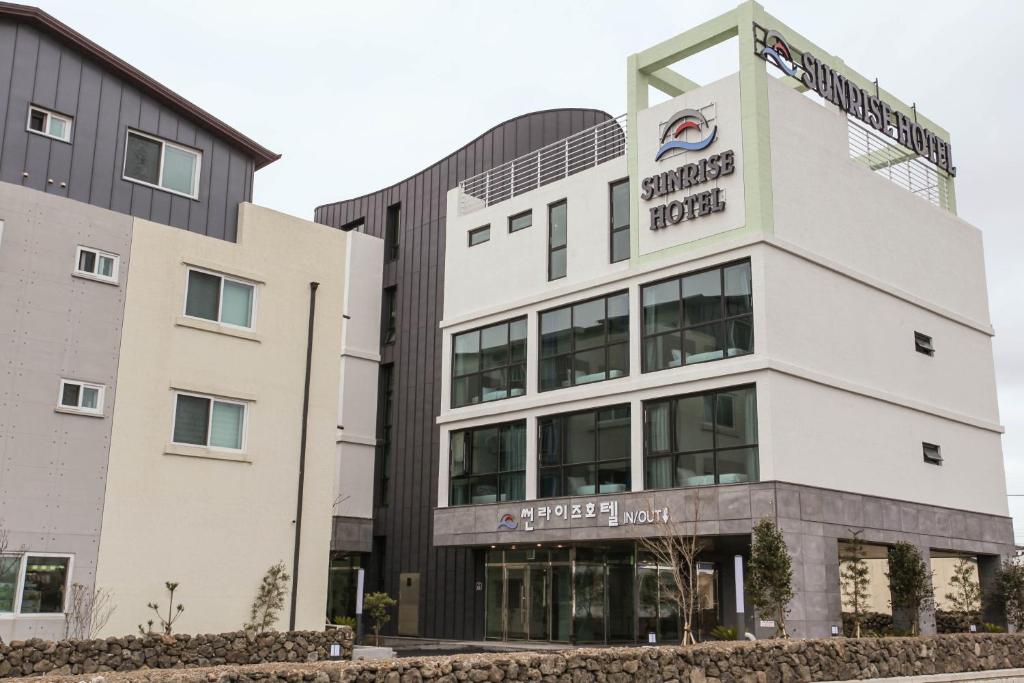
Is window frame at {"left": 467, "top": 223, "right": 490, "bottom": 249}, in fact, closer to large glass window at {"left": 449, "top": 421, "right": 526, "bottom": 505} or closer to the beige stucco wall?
large glass window at {"left": 449, "top": 421, "right": 526, "bottom": 505}

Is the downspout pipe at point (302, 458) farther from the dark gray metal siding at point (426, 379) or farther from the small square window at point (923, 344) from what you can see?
the small square window at point (923, 344)

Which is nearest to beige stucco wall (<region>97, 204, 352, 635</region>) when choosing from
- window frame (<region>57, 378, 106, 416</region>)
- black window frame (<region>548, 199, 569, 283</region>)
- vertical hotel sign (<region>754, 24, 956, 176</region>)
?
window frame (<region>57, 378, 106, 416</region>)

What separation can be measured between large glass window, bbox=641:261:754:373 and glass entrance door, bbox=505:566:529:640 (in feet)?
27.4

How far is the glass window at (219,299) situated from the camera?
19438mm

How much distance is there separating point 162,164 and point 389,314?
61.4ft

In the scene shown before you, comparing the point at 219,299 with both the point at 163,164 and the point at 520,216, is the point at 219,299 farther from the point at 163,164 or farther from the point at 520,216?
the point at 520,216

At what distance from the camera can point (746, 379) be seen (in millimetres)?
24281

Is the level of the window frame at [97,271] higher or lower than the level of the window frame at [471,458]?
higher

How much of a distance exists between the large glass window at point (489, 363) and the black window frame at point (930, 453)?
36.9 ft

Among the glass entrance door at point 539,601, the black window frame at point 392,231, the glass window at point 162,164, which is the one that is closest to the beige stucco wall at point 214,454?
the glass window at point 162,164

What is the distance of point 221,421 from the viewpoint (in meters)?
19.4

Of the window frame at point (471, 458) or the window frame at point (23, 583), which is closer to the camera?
the window frame at point (23, 583)

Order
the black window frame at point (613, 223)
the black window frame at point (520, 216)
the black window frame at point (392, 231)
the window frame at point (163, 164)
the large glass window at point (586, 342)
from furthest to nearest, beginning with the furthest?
the black window frame at point (392, 231), the black window frame at point (520, 216), the black window frame at point (613, 223), the large glass window at point (586, 342), the window frame at point (163, 164)

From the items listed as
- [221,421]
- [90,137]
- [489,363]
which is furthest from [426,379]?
[90,137]
